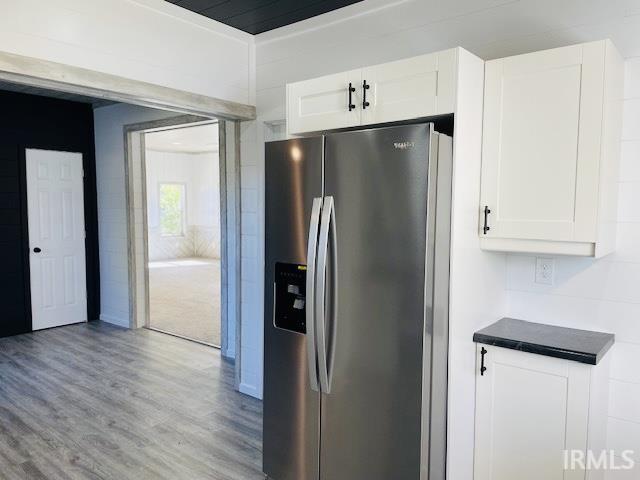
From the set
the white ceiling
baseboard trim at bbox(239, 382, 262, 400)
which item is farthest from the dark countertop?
the white ceiling

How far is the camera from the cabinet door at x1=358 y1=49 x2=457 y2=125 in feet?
6.61

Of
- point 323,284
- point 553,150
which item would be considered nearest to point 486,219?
point 553,150

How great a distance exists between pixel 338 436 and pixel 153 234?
10.7 m

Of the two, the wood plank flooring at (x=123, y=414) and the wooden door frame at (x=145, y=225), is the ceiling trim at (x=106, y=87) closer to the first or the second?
the wooden door frame at (x=145, y=225)

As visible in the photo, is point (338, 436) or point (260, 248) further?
point (260, 248)

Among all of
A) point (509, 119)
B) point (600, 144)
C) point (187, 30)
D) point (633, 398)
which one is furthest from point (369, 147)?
point (187, 30)

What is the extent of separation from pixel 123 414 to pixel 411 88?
116 inches

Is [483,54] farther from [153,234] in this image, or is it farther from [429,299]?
[153,234]

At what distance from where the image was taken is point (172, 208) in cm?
1239

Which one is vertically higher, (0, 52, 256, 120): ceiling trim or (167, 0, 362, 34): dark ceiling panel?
(167, 0, 362, 34): dark ceiling panel

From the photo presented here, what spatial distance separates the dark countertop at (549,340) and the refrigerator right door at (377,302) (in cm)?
45

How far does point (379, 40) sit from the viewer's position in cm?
297

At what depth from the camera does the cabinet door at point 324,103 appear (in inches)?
92.3

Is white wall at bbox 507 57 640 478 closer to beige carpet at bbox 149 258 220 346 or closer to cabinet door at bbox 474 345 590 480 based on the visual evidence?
cabinet door at bbox 474 345 590 480
